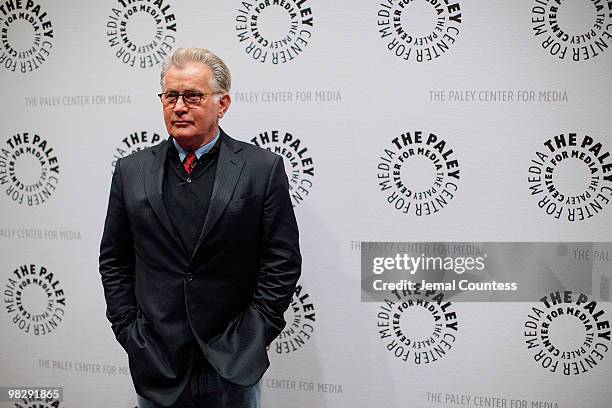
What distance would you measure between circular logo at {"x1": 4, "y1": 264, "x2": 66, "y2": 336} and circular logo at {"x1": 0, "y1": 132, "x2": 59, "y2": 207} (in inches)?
12.2

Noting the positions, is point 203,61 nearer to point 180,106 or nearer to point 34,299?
point 180,106

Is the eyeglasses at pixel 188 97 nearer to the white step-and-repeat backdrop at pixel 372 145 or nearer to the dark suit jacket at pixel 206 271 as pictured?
the dark suit jacket at pixel 206 271

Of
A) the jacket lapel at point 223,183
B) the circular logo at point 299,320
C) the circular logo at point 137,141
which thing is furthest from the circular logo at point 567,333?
the circular logo at point 137,141

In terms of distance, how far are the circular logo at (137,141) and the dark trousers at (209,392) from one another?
3.16 feet

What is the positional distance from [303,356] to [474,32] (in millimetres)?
1415

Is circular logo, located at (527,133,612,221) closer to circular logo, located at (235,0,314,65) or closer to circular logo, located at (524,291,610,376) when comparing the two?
circular logo, located at (524,291,610,376)

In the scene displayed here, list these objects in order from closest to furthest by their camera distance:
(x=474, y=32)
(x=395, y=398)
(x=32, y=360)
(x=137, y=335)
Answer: (x=137, y=335)
(x=474, y=32)
(x=395, y=398)
(x=32, y=360)

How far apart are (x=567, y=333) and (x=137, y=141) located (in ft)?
6.04

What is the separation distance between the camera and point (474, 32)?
1969 mm

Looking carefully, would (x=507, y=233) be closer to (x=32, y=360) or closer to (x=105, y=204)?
(x=105, y=204)

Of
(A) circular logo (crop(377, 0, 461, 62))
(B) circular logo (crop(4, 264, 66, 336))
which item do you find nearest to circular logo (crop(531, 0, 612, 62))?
(A) circular logo (crop(377, 0, 461, 62))

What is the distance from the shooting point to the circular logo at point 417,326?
6.84 ft

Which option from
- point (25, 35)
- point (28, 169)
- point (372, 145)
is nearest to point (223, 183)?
point (372, 145)

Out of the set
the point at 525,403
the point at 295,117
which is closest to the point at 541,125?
the point at 295,117
